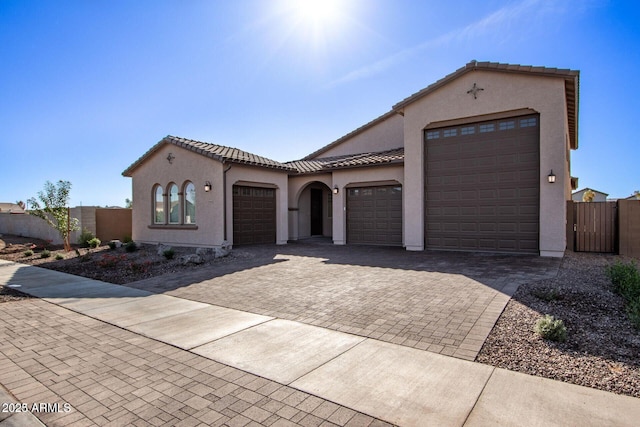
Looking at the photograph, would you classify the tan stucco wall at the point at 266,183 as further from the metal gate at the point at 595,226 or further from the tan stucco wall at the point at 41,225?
the metal gate at the point at 595,226

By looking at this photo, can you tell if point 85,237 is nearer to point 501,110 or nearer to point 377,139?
point 377,139

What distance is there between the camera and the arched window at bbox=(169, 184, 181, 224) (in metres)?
16.3

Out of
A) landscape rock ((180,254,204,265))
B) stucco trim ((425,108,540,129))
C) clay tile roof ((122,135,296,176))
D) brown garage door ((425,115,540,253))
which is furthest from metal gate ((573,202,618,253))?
landscape rock ((180,254,204,265))

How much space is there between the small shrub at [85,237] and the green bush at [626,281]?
20282mm

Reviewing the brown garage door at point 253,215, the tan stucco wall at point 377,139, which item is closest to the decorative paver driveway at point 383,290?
the brown garage door at point 253,215

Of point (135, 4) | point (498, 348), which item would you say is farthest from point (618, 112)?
point (135, 4)

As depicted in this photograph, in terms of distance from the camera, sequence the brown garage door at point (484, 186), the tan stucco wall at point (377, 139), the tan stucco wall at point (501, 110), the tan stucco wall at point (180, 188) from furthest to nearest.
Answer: the tan stucco wall at point (377, 139) < the tan stucco wall at point (180, 188) < the brown garage door at point (484, 186) < the tan stucco wall at point (501, 110)

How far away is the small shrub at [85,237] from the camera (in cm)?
1740

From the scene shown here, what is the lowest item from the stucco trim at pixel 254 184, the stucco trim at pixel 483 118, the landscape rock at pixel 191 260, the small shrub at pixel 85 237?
the landscape rock at pixel 191 260

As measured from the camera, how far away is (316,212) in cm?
2097

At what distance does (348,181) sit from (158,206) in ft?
31.6

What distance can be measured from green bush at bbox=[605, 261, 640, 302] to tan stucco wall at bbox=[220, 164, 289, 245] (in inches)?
493

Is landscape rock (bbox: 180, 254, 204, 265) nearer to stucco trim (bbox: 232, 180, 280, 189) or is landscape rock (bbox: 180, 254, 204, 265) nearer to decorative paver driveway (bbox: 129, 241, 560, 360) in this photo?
decorative paver driveway (bbox: 129, 241, 560, 360)

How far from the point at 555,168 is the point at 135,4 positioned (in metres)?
13.5
